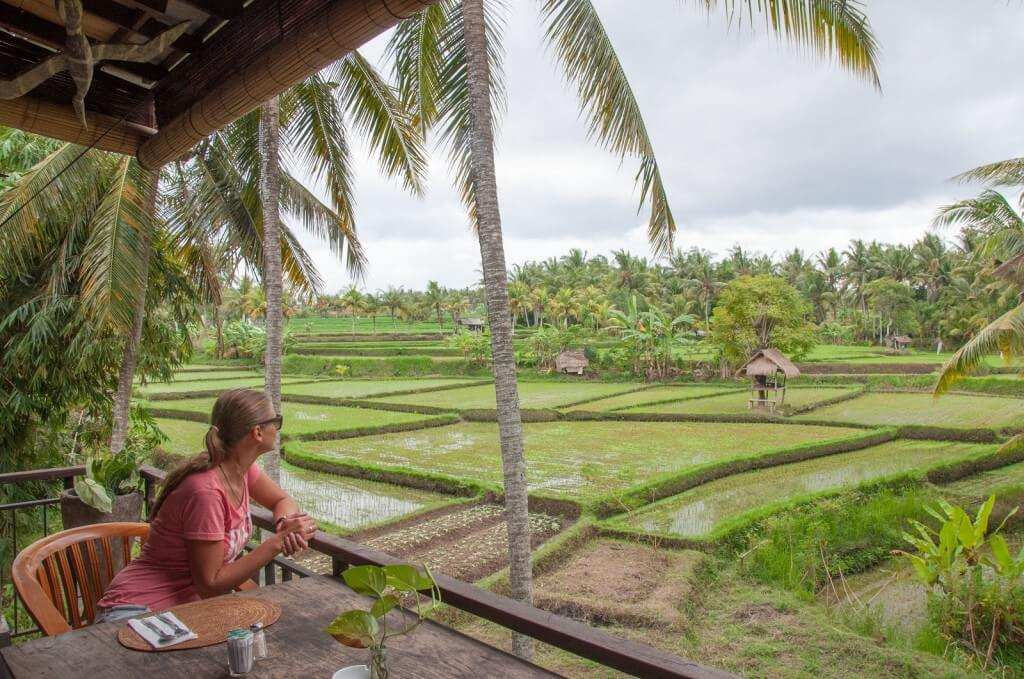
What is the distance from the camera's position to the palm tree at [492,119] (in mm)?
4012

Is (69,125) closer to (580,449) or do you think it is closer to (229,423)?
(229,423)

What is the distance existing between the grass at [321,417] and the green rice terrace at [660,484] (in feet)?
0.28

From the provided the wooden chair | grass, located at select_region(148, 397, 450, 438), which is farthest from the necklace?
grass, located at select_region(148, 397, 450, 438)

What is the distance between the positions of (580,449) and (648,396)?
7.24m

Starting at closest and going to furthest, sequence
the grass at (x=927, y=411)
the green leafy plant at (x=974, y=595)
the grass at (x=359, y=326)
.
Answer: the green leafy plant at (x=974, y=595)
the grass at (x=927, y=411)
the grass at (x=359, y=326)

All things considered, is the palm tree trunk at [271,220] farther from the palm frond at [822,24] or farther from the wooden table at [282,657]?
the wooden table at [282,657]

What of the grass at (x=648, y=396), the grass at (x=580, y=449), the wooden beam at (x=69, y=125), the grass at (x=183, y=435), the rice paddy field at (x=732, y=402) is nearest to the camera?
the wooden beam at (x=69, y=125)

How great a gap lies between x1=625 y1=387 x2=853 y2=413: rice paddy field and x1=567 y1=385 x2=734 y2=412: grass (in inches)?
16.6

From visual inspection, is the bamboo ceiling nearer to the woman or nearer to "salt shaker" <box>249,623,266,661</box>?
the woman

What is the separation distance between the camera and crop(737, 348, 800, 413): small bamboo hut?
1577 cm

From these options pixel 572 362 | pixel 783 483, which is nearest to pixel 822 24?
pixel 783 483

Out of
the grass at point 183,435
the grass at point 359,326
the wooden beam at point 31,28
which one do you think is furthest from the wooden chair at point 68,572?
the grass at point 359,326

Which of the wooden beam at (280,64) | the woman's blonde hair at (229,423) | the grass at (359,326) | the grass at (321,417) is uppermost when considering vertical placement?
the grass at (359,326)

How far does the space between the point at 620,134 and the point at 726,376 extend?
18.3 metres
